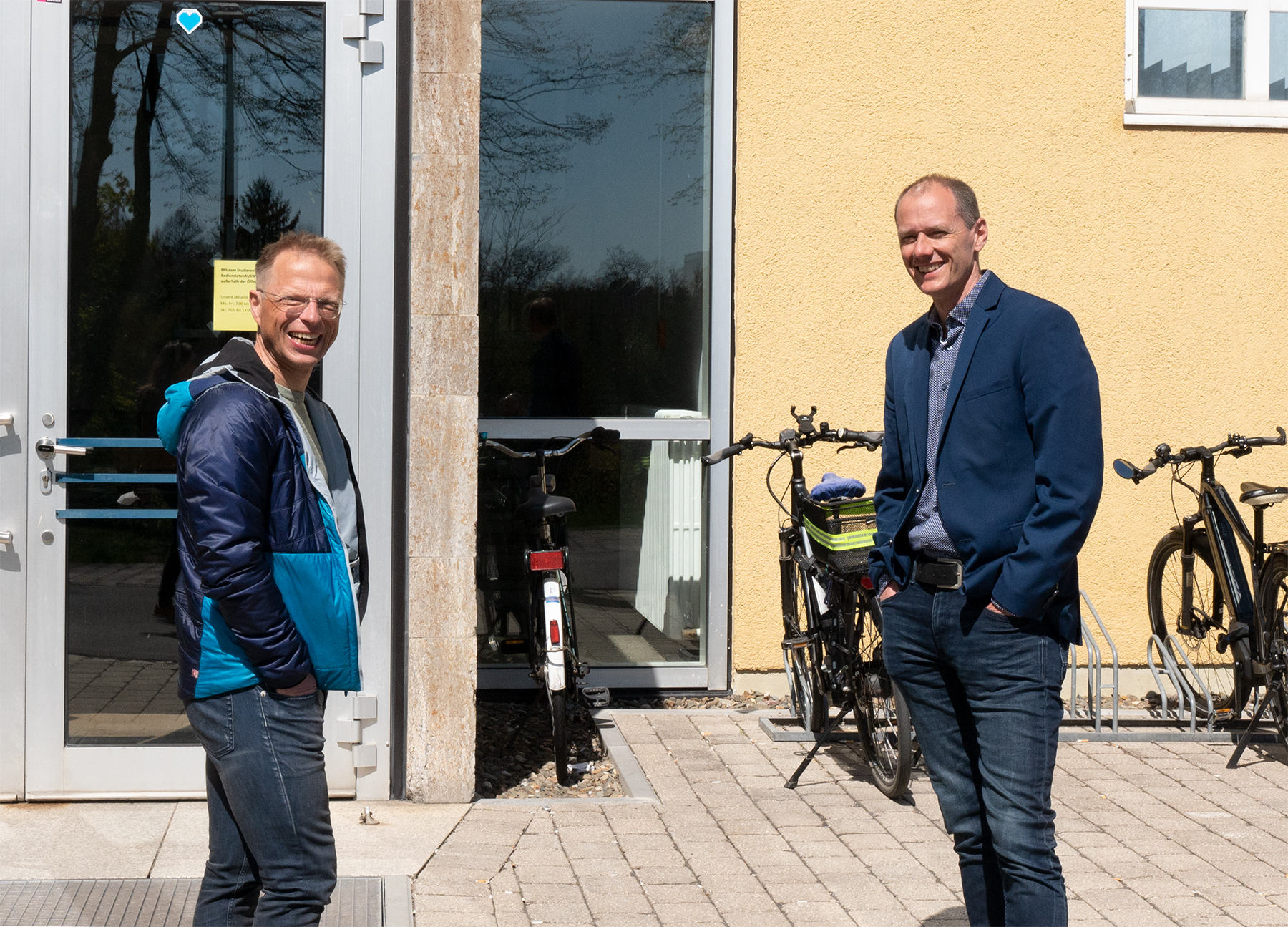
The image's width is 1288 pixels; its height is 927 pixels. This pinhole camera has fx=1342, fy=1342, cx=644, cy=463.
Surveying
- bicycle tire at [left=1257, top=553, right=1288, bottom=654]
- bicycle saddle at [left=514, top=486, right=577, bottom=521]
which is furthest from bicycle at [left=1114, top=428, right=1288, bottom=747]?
bicycle saddle at [left=514, top=486, right=577, bottom=521]

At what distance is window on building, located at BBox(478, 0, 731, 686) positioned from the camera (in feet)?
22.8

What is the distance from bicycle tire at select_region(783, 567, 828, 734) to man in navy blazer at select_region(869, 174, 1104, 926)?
2353 mm

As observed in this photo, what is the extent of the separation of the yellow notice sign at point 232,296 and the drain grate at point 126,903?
2.04 metres

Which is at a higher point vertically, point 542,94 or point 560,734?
point 542,94

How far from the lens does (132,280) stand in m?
5.07

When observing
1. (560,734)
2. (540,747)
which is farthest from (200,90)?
(540,747)

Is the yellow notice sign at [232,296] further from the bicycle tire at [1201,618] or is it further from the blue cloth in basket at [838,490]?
the bicycle tire at [1201,618]

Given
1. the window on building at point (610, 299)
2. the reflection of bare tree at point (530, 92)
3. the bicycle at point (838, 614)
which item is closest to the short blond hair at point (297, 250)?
the bicycle at point (838, 614)

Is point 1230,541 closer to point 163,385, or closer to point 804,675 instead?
point 804,675

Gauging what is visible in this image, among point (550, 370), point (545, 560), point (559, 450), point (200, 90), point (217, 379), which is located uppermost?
point (200, 90)

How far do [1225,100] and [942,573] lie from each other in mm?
5083

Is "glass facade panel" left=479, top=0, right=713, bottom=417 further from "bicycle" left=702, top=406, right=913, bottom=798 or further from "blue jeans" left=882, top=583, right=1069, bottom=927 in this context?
"blue jeans" left=882, top=583, right=1069, bottom=927

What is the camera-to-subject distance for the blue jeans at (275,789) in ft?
9.26

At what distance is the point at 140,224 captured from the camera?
5.08m
